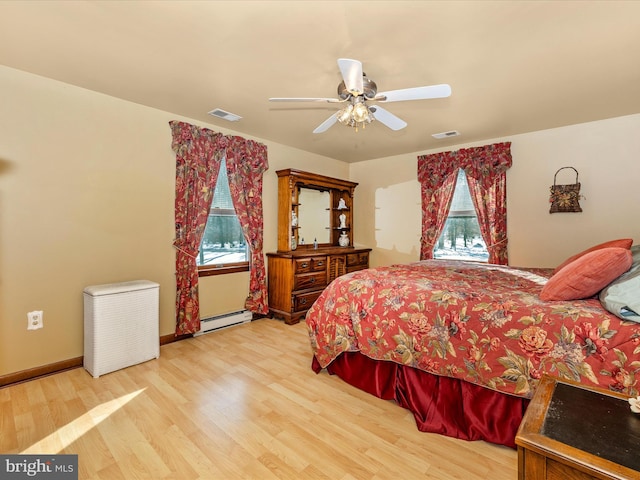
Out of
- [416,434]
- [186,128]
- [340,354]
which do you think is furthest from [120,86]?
[416,434]

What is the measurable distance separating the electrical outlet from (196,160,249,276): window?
1397 millimetres

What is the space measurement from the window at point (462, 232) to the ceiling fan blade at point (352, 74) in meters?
2.87

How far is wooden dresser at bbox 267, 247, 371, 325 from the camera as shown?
3.88 meters

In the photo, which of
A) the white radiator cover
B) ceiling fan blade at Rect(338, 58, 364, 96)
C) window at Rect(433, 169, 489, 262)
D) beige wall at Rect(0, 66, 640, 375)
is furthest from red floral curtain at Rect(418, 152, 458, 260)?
the white radiator cover

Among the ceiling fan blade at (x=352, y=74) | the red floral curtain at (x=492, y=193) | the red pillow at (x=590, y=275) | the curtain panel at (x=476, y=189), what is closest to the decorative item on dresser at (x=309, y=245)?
the curtain panel at (x=476, y=189)

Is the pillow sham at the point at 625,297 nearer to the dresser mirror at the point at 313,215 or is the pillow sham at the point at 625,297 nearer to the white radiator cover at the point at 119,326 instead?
the white radiator cover at the point at 119,326

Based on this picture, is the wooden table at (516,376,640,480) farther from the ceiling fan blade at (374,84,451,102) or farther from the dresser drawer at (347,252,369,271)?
the dresser drawer at (347,252,369,271)

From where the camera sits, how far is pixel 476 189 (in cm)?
408

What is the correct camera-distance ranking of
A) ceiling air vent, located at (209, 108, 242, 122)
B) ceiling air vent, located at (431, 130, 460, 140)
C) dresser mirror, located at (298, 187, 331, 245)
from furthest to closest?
1. dresser mirror, located at (298, 187, 331, 245)
2. ceiling air vent, located at (431, 130, 460, 140)
3. ceiling air vent, located at (209, 108, 242, 122)

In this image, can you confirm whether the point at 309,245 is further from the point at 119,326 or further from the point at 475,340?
the point at 475,340

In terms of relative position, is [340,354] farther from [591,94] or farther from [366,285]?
[591,94]

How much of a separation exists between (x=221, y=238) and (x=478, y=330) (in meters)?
3.04

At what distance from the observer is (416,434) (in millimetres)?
1802

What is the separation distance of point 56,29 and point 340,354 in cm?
293
